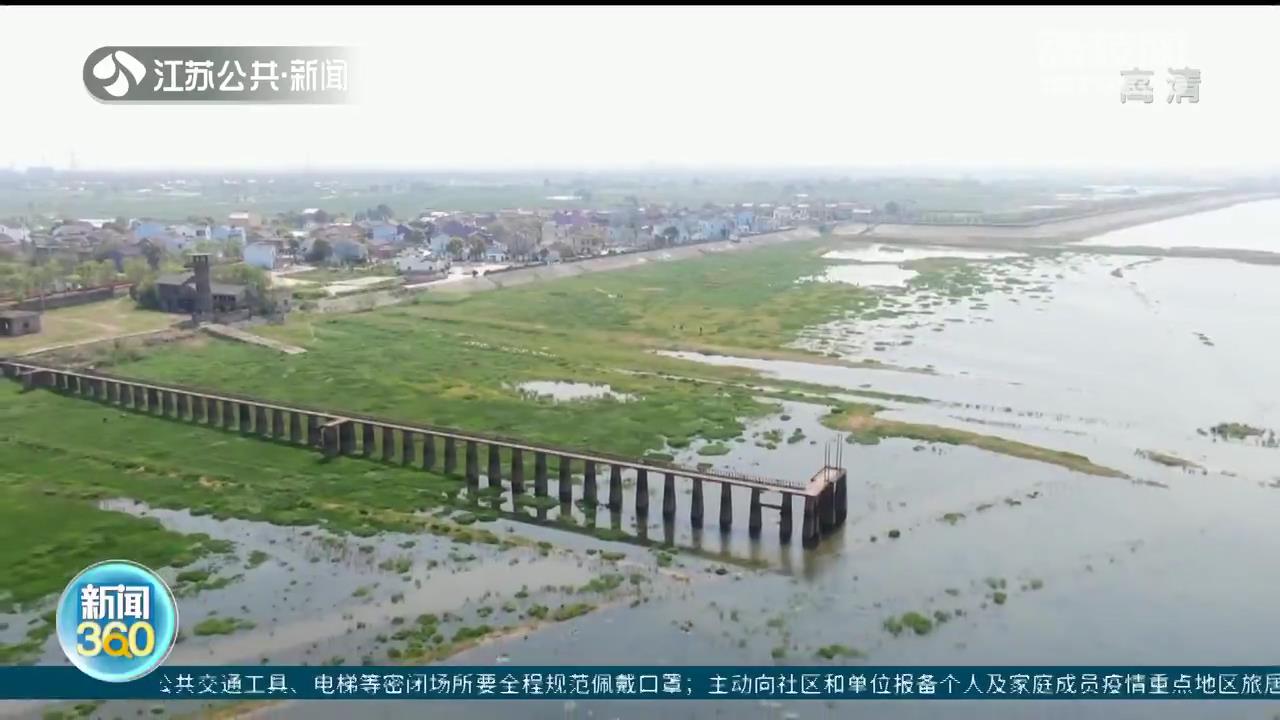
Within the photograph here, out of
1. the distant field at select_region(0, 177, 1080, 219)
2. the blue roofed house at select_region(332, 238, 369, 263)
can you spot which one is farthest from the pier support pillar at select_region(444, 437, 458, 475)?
the distant field at select_region(0, 177, 1080, 219)

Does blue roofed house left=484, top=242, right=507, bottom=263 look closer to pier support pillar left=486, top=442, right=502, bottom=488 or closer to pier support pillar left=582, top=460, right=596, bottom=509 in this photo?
pier support pillar left=486, top=442, right=502, bottom=488

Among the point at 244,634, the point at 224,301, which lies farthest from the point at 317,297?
the point at 244,634

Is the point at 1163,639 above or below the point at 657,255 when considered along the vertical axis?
below

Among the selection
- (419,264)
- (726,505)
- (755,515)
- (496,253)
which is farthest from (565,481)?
(496,253)

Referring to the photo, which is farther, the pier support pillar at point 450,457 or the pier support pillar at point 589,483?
the pier support pillar at point 450,457

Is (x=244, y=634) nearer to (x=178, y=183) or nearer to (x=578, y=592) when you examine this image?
(x=578, y=592)

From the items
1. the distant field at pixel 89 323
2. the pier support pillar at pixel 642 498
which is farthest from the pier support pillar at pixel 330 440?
the distant field at pixel 89 323

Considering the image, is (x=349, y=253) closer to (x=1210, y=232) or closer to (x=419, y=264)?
(x=419, y=264)

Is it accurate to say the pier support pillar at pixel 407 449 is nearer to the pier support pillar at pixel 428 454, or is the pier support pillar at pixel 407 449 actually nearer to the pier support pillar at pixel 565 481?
the pier support pillar at pixel 428 454
